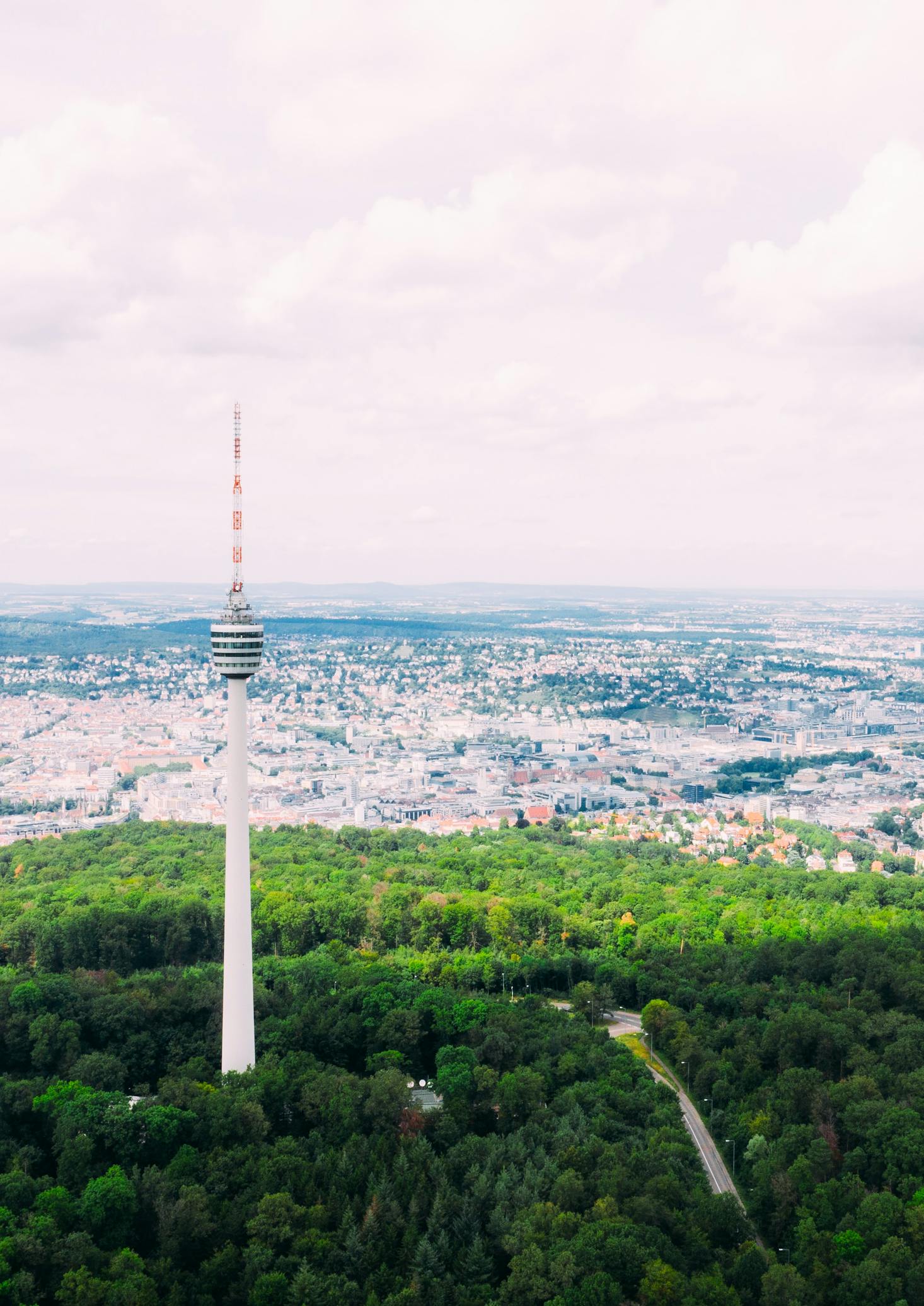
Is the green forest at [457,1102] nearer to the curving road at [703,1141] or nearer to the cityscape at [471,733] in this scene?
the curving road at [703,1141]

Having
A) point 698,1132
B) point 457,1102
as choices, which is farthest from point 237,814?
point 698,1132

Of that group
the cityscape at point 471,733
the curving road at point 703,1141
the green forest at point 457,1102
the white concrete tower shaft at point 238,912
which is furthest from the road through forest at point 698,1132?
the cityscape at point 471,733

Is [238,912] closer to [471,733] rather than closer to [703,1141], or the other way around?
[703,1141]

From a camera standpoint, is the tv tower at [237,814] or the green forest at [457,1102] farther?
the tv tower at [237,814]

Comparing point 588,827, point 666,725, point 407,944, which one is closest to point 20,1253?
point 407,944

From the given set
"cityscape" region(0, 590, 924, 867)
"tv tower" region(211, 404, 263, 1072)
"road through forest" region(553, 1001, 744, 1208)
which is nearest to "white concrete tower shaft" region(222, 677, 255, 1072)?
"tv tower" region(211, 404, 263, 1072)

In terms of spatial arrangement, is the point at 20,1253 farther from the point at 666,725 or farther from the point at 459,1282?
the point at 666,725
